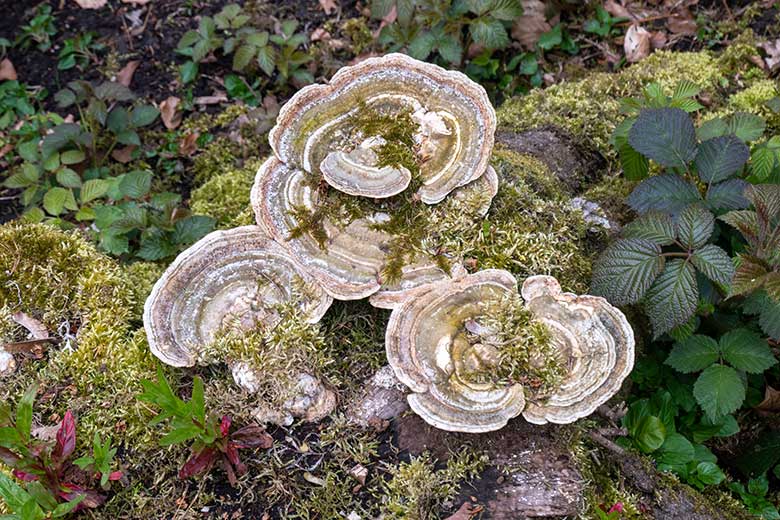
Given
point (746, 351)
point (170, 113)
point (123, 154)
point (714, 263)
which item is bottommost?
point (123, 154)

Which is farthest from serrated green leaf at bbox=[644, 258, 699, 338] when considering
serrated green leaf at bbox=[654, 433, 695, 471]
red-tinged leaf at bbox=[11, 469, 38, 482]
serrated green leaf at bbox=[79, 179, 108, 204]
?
serrated green leaf at bbox=[79, 179, 108, 204]

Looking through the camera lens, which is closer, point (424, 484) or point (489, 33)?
point (424, 484)

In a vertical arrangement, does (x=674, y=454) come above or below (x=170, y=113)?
above

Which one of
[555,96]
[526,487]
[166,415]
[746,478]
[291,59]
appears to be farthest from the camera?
[291,59]

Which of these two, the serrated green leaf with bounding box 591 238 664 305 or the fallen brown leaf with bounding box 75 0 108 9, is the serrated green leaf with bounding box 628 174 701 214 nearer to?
the serrated green leaf with bounding box 591 238 664 305

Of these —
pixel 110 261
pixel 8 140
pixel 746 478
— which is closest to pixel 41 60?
pixel 8 140

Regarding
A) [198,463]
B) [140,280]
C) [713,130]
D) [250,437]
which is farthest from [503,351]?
[140,280]

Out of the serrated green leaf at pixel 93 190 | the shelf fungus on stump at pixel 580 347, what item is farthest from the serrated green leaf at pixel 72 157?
the shelf fungus on stump at pixel 580 347

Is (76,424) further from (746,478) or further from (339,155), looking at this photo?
(746,478)

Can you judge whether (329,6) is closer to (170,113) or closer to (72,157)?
(170,113)
